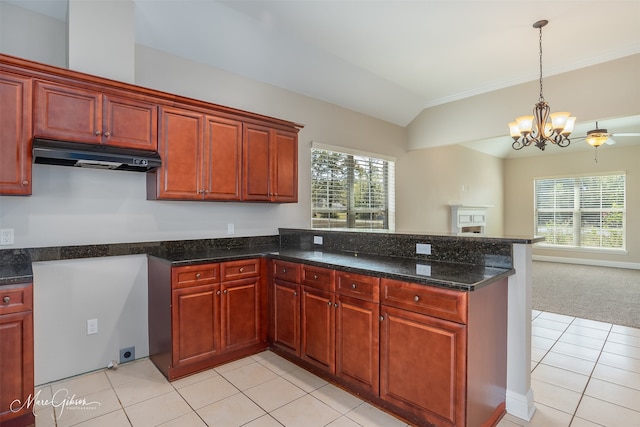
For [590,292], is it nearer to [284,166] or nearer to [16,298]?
[284,166]

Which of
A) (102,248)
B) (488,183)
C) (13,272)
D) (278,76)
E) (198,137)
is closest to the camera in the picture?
(13,272)

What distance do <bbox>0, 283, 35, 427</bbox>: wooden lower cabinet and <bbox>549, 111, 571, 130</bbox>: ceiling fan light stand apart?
15.5ft

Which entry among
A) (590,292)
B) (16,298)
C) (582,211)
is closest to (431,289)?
(16,298)

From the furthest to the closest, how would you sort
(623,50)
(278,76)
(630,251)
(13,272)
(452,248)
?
(630,251)
(278,76)
(623,50)
(452,248)
(13,272)

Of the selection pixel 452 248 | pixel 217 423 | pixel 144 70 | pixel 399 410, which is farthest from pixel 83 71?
pixel 399 410

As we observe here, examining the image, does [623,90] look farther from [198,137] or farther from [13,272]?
[13,272]

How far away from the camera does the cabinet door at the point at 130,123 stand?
99.3 inches

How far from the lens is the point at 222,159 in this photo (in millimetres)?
3166

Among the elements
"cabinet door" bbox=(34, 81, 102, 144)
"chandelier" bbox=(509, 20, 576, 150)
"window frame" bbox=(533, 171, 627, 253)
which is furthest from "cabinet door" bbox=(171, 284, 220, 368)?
"window frame" bbox=(533, 171, 627, 253)

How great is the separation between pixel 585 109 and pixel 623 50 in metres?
0.65

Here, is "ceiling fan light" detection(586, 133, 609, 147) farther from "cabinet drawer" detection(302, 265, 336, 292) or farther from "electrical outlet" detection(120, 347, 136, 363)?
"electrical outlet" detection(120, 347, 136, 363)

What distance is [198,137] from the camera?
300 cm

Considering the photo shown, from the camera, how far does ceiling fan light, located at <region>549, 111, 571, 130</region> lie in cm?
344

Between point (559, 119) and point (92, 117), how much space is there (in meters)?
4.34
